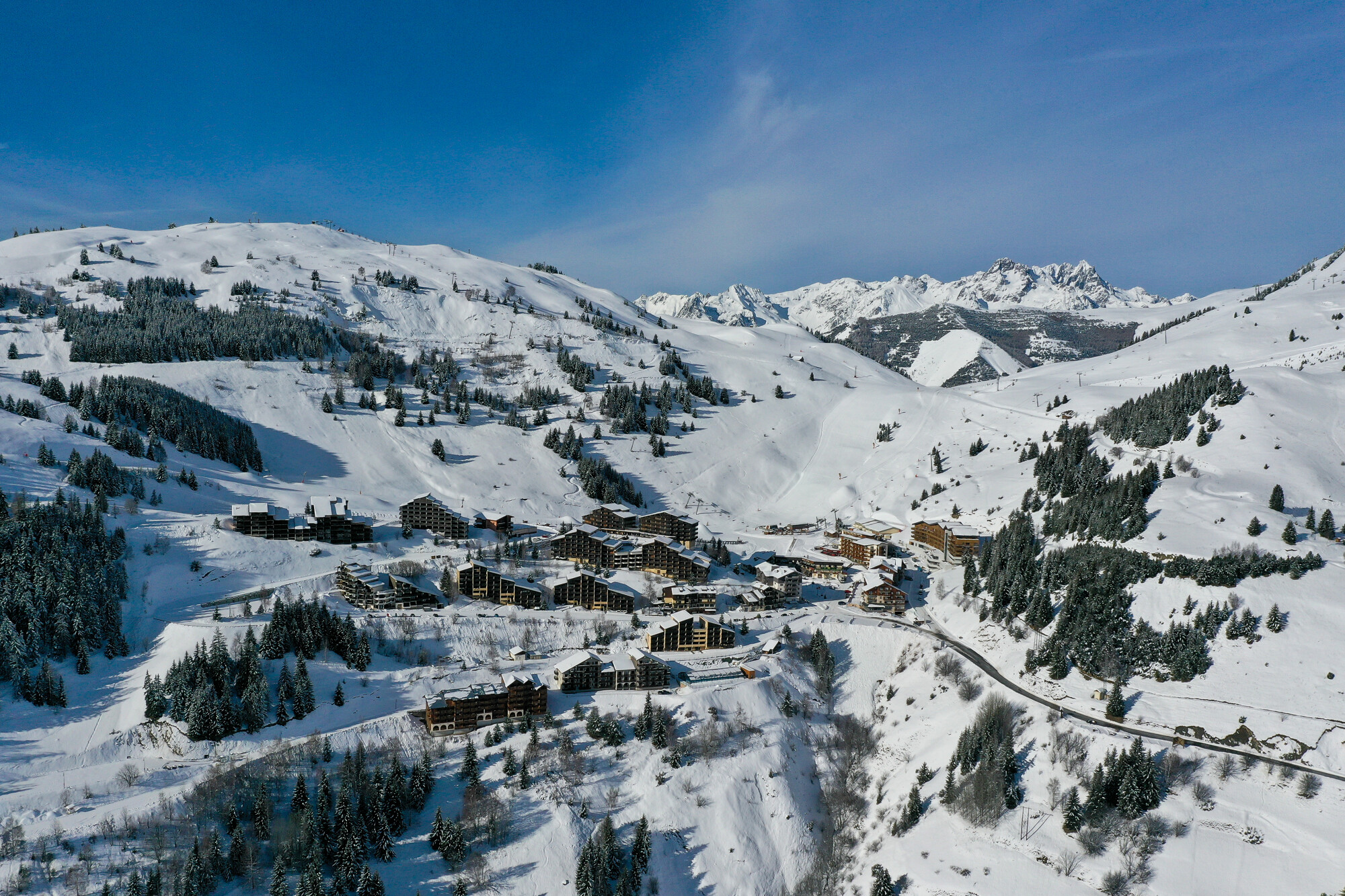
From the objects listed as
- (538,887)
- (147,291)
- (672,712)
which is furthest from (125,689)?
(147,291)

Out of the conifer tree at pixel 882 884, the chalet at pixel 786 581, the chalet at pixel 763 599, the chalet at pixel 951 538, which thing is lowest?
the conifer tree at pixel 882 884

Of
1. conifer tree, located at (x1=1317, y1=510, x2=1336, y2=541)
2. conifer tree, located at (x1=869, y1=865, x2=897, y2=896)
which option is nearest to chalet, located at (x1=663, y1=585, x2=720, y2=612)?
conifer tree, located at (x1=869, y1=865, x2=897, y2=896)

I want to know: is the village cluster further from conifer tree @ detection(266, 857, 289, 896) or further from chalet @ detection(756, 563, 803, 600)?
conifer tree @ detection(266, 857, 289, 896)

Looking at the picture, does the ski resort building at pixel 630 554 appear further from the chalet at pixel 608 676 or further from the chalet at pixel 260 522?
the chalet at pixel 260 522

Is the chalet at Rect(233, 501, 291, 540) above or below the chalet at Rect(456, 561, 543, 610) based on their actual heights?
above

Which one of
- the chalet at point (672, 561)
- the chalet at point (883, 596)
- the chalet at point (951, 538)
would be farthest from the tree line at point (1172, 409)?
the chalet at point (672, 561)

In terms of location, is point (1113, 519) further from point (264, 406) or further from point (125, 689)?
point (264, 406)
